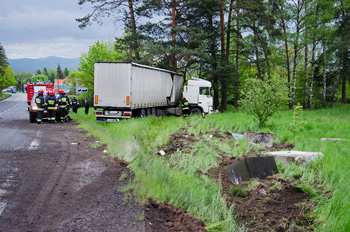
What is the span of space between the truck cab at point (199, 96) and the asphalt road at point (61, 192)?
15.0 m

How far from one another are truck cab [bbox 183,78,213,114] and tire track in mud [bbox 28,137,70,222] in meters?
15.7

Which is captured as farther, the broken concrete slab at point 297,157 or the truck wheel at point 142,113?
the truck wheel at point 142,113

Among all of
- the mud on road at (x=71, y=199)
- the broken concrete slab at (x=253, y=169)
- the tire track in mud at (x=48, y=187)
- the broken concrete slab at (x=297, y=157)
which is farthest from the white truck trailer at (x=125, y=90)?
the broken concrete slab at (x=253, y=169)

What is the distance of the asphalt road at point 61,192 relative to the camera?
410cm

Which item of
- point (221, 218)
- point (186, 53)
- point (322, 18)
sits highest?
point (322, 18)

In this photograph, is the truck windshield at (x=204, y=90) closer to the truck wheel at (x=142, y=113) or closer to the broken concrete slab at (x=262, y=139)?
the truck wheel at (x=142, y=113)

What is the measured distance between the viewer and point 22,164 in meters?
7.46

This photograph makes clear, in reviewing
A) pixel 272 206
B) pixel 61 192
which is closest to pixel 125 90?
pixel 61 192

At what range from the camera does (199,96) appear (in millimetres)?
23906

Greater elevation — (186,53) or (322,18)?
(322,18)

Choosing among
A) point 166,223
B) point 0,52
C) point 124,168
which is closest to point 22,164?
point 124,168

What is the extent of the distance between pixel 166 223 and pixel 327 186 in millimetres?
3268

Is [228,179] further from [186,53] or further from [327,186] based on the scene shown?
[186,53]

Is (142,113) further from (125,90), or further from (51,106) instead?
(51,106)
